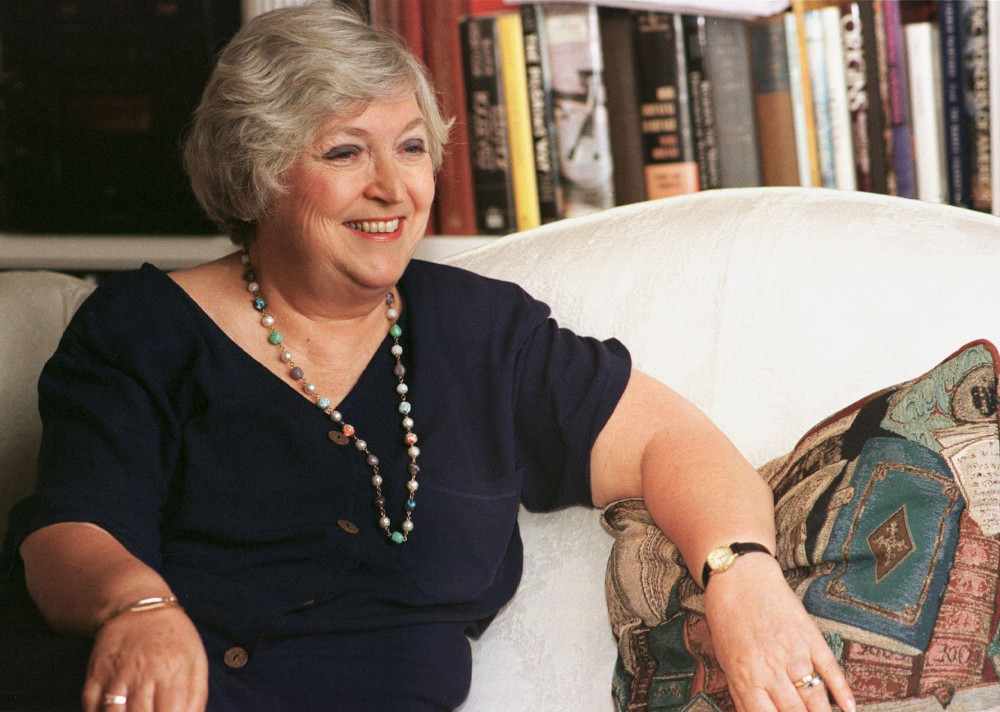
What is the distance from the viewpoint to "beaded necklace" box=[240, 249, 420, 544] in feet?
3.66

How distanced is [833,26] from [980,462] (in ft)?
2.86

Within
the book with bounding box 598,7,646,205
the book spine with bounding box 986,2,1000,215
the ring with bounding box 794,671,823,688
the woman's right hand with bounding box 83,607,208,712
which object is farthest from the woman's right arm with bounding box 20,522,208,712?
the book spine with bounding box 986,2,1000,215

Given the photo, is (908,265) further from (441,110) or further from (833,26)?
(441,110)

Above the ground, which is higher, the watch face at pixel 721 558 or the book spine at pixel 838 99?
the book spine at pixel 838 99

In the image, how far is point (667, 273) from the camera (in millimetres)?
1291

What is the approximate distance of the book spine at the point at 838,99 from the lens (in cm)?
156

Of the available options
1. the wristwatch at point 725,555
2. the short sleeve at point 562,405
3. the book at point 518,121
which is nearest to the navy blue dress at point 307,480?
the short sleeve at point 562,405

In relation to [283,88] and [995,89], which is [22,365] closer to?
[283,88]

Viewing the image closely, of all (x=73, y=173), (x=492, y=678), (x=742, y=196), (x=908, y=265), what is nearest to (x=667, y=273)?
(x=742, y=196)

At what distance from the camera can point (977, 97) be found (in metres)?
1.51

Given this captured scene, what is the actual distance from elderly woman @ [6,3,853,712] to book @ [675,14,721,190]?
0.50m

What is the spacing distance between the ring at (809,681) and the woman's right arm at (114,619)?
51 centimetres

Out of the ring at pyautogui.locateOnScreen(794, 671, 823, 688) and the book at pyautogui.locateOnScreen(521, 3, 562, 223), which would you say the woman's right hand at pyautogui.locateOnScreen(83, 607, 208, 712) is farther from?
the book at pyautogui.locateOnScreen(521, 3, 562, 223)

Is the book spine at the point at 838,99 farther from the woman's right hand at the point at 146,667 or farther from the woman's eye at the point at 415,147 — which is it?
the woman's right hand at the point at 146,667
